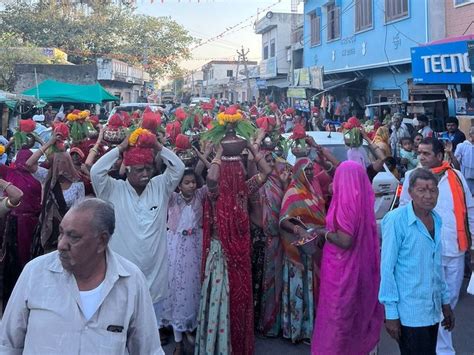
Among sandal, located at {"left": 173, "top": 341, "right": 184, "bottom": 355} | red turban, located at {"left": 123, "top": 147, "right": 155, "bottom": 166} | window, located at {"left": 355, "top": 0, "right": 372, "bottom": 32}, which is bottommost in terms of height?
sandal, located at {"left": 173, "top": 341, "right": 184, "bottom": 355}

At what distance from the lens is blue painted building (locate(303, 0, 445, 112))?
600 inches

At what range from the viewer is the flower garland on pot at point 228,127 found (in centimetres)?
442

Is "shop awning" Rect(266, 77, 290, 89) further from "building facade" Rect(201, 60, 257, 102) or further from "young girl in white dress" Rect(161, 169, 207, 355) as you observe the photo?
"young girl in white dress" Rect(161, 169, 207, 355)

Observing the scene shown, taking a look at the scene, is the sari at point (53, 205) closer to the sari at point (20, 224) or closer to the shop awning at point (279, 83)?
the sari at point (20, 224)

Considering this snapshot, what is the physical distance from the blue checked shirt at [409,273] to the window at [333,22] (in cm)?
1903

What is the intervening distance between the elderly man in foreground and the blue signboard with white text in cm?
784

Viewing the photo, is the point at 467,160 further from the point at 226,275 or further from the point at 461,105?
the point at 226,275

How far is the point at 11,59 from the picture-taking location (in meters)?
27.7

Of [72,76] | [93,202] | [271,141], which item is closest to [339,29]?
[72,76]

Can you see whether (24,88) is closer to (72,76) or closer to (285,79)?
(72,76)

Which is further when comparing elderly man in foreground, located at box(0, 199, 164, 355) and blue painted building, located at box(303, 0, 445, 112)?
blue painted building, located at box(303, 0, 445, 112)

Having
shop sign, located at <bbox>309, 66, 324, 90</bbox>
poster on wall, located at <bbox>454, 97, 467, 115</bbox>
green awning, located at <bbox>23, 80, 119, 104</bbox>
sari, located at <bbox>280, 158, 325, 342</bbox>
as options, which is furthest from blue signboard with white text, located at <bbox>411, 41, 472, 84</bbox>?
green awning, located at <bbox>23, 80, 119, 104</bbox>

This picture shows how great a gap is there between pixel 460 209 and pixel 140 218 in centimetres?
261

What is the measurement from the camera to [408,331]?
324cm
